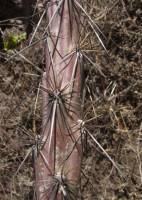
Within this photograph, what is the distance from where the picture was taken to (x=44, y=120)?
1928 mm

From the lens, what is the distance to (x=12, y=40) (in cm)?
357

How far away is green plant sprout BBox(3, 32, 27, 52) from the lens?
357 cm

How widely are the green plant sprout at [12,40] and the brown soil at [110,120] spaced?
140mm

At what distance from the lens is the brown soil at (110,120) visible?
3.23 metres

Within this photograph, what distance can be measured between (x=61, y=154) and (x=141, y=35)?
165cm

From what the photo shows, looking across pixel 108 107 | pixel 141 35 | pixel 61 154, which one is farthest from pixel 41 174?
pixel 141 35

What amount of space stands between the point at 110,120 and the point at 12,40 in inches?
37.5

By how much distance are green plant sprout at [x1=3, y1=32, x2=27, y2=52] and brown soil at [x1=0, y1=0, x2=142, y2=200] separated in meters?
0.14

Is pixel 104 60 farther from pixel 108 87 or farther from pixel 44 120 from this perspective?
pixel 44 120

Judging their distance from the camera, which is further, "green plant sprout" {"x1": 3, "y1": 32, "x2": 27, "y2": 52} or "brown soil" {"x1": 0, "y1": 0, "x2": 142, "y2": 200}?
"green plant sprout" {"x1": 3, "y1": 32, "x2": 27, "y2": 52}

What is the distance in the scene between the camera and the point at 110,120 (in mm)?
3301

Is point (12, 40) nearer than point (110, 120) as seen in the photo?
No

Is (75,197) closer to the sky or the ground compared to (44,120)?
closer to the ground

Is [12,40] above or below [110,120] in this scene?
above
